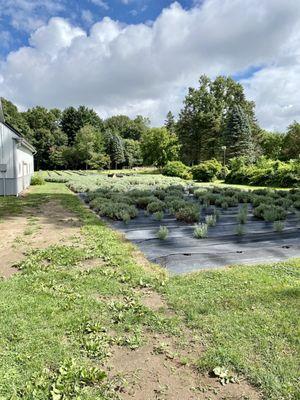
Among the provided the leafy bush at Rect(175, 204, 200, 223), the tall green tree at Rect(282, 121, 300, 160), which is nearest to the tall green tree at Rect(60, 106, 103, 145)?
the tall green tree at Rect(282, 121, 300, 160)

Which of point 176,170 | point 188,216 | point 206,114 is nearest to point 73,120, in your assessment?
point 206,114

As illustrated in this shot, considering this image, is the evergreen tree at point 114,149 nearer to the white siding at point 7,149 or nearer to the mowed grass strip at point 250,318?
the white siding at point 7,149

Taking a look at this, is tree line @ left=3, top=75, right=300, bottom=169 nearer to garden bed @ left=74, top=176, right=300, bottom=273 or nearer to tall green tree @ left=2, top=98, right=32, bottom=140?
tall green tree @ left=2, top=98, right=32, bottom=140

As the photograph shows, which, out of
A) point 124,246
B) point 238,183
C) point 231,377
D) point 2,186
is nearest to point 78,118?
point 238,183

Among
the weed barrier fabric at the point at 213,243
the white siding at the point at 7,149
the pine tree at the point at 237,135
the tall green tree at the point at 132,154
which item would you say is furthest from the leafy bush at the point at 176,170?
the weed barrier fabric at the point at 213,243

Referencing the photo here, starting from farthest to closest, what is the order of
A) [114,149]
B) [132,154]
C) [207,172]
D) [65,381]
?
[132,154] → [114,149] → [207,172] → [65,381]

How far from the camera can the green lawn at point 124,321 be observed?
2717mm

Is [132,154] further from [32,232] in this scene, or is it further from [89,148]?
[32,232]

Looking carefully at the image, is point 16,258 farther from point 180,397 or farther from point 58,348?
point 180,397

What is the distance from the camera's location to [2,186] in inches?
646

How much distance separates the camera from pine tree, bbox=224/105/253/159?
1668 inches

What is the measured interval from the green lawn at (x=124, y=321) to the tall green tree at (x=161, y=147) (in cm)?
4351

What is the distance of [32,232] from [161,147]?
41.3 metres

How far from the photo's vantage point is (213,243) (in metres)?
7.07
